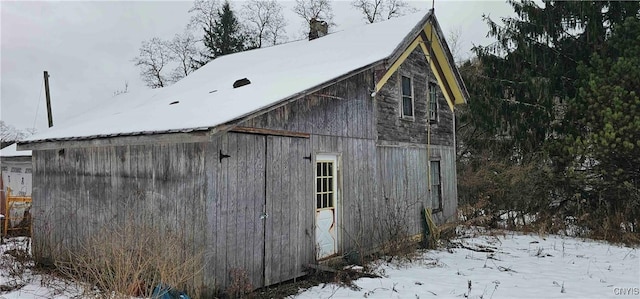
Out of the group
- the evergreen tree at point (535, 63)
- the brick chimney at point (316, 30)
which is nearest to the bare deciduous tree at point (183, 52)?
the brick chimney at point (316, 30)

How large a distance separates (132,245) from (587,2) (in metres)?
14.7

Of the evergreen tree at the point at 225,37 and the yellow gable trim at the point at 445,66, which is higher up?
the evergreen tree at the point at 225,37

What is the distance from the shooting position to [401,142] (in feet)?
36.1

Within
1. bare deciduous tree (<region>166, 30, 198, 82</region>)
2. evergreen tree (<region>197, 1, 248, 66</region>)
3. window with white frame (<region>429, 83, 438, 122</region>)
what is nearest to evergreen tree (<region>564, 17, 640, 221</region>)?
window with white frame (<region>429, 83, 438, 122</region>)

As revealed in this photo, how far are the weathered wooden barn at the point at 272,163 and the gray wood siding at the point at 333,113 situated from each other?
0.10 ft

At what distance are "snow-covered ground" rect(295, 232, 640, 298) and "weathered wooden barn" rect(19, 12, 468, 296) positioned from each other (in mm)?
1172

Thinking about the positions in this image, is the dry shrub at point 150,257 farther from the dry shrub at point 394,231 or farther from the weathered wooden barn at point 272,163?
the dry shrub at point 394,231

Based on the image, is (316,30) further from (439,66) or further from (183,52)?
(183,52)

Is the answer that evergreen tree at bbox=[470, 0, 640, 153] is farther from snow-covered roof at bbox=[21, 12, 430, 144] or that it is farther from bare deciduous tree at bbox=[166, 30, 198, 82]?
bare deciduous tree at bbox=[166, 30, 198, 82]

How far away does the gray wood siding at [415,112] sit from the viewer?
10.4 m

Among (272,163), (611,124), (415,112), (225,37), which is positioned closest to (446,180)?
(415,112)

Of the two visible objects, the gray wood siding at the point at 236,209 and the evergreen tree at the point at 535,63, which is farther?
the evergreen tree at the point at 535,63

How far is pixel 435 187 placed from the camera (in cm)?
1266

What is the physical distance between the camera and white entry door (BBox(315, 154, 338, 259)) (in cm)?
813
